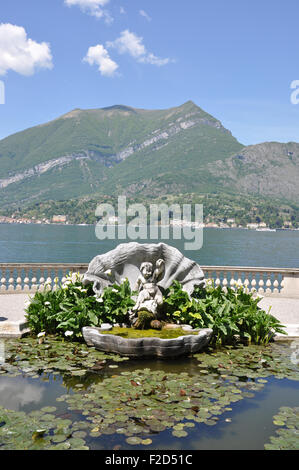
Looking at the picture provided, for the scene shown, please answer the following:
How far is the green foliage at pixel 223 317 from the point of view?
8875 mm

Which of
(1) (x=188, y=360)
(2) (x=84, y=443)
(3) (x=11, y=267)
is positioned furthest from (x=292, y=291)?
(2) (x=84, y=443)

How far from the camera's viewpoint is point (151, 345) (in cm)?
782

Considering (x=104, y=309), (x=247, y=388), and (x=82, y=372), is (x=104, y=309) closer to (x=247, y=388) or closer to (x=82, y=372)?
(x=82, y=372)

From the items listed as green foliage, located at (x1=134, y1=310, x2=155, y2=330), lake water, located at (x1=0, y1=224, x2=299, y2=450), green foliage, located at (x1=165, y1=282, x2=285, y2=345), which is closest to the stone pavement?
green foliage, located at (x1=165, y1=282, x2=285, y2=345)

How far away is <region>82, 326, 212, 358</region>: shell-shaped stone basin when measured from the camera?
7.78 m

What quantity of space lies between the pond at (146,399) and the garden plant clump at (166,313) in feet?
1.92

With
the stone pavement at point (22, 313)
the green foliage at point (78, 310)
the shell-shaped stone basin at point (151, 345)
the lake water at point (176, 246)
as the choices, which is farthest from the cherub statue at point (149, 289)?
the lake water at point (176, 246)

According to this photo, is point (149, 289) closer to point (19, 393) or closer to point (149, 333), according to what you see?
point (149, 333)

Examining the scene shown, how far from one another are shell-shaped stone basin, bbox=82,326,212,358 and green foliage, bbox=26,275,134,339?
0.87 m

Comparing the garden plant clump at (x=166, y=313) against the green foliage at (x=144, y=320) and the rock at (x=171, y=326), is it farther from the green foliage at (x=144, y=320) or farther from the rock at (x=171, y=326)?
the green foliage at (x=144, y=320)

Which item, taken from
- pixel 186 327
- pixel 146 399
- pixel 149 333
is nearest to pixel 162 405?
pixel 146 399

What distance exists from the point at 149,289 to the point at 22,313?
15.0 ft
